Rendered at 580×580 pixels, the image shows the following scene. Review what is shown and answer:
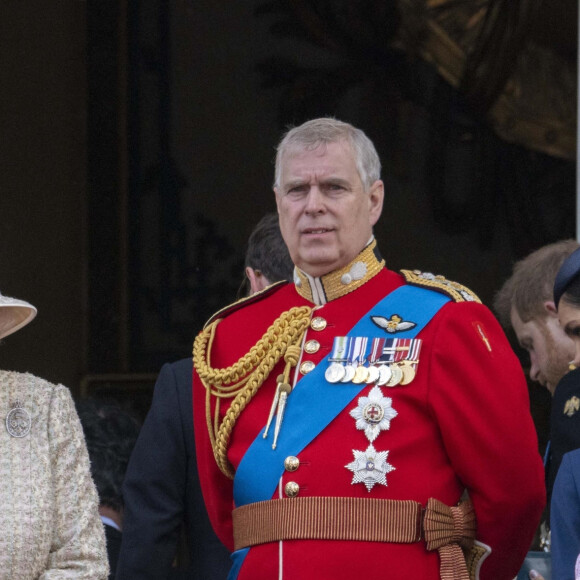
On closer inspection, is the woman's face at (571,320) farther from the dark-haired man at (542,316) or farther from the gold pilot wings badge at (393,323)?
the dark-haired man at (542,316)

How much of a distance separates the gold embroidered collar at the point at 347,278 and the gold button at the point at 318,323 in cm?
6

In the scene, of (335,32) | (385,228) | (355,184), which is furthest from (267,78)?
(355,184)

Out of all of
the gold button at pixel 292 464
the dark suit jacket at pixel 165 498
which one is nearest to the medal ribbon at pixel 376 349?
the gold button at pixel 292 464

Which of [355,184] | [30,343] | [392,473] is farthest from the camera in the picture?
[30,343]

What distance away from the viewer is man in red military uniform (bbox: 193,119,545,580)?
327cm

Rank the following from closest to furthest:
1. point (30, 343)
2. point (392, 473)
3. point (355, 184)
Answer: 1. point (392, 473)
2. point (355, 184)
3. point (30, 343)

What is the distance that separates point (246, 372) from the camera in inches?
139

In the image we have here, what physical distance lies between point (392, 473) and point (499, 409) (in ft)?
0.85

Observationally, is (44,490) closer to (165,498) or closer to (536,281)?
(165,498)

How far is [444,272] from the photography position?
262 inches

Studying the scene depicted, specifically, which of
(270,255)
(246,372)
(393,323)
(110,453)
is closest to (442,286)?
(393,323)

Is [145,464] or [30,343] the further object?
[30,343]

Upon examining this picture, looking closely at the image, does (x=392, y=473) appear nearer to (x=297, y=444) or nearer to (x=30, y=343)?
(x=297, y=444)

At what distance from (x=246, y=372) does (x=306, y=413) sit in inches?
8.6
